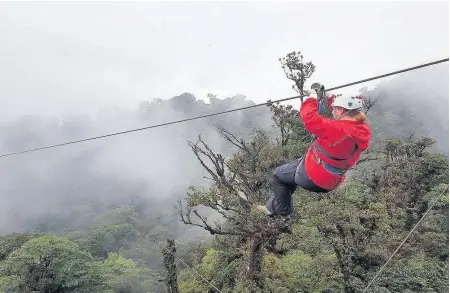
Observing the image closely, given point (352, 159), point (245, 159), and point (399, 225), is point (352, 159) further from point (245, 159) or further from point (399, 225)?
point (399, 225)

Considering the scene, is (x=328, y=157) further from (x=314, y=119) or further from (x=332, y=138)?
(x=314, y=119)

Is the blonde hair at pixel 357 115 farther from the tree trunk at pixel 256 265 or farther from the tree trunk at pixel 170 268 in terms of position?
the tree trunk at pixel 170 268

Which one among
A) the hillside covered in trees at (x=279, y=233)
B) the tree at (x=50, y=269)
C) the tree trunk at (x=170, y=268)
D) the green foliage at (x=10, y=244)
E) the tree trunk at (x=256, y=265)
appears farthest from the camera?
the green foliage at (x=10, y=244)

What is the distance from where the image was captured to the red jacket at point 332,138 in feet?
8.12

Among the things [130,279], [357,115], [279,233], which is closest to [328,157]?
[357,115]

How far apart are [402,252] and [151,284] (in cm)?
1624

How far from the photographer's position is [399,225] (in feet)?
44.9

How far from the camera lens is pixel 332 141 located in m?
2.58

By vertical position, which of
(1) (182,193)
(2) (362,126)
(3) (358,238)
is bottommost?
(1) (182,193)

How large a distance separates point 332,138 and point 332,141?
0.03 m

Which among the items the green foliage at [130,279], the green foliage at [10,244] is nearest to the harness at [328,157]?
the green foliage at [130,279]

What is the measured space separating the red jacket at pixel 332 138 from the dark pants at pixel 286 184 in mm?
151

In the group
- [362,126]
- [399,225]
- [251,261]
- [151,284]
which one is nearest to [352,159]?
[362,126]

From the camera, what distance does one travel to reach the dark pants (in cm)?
301
